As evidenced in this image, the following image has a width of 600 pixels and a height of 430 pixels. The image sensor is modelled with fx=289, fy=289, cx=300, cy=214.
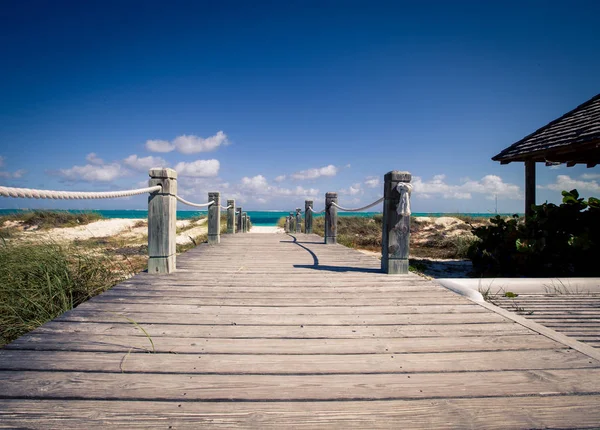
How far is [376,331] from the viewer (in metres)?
2.09

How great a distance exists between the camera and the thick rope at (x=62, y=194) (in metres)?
1.86

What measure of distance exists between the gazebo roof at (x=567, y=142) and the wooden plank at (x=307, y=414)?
590 cm

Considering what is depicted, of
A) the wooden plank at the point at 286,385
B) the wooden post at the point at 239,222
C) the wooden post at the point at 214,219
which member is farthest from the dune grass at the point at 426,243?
the wooden plank at the point at 286,385

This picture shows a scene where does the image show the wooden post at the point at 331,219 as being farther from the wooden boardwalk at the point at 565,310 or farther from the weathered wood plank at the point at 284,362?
the weathered wood plank at the point at 284,362

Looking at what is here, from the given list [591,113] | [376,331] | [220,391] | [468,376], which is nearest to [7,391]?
[220,391]

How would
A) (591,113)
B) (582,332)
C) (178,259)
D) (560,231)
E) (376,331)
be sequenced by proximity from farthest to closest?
(591,113)
(560,231)
(178,259)
(582,332)
(376,331)

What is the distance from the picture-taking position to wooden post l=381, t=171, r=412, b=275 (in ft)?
12.2

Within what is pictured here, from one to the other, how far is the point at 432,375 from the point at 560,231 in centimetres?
542

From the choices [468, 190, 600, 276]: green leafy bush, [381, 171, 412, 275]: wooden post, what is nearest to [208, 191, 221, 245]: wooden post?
[381, 171, 412, 275]: wooden post

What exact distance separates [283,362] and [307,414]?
1.37ft

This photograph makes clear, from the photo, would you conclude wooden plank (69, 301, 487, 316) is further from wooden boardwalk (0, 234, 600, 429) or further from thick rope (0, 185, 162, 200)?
thick rope (0, 185, 162, 200)

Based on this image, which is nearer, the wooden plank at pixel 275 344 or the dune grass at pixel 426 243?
the wooden plank at pixel 275 344

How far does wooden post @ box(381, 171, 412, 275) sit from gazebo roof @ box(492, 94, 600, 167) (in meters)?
4.15

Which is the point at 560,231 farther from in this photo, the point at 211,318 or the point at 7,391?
the point at 7,391
